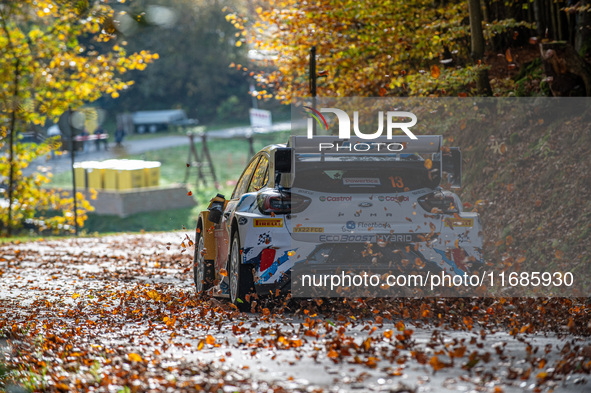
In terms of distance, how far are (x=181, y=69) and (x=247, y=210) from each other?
56280 mm

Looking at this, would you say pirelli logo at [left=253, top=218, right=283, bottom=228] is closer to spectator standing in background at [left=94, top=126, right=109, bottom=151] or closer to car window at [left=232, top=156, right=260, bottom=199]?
car window at [left=232, top=156, right=260, bottom=199]

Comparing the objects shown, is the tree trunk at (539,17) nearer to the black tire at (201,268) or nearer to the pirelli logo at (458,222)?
the black tire at (201,268)

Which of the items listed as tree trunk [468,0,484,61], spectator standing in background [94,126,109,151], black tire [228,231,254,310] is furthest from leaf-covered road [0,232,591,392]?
spectator standing in background [94,126,109,151]

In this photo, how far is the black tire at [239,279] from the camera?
28.4ft

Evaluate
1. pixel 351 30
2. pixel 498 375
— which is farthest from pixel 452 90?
pixel 498 375

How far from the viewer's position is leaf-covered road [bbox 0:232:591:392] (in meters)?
5.63

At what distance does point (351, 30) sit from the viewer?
59.2 ft

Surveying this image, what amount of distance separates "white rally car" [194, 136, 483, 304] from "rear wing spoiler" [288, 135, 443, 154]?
0.01 metres

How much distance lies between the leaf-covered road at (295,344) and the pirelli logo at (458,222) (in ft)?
2.49

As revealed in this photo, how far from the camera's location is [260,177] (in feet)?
31.3

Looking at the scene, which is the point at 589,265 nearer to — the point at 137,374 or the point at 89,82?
the point at 137,374

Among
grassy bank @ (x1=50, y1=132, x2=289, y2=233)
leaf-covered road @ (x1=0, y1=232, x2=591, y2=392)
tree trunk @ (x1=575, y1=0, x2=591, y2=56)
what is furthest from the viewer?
grassy bank @ (x1=50, y1=132, x2=289, y2=233)

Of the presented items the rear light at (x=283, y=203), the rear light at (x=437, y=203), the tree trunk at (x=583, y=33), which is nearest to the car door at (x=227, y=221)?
the rear light at (x=283, y=203)

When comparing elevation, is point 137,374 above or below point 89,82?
below
